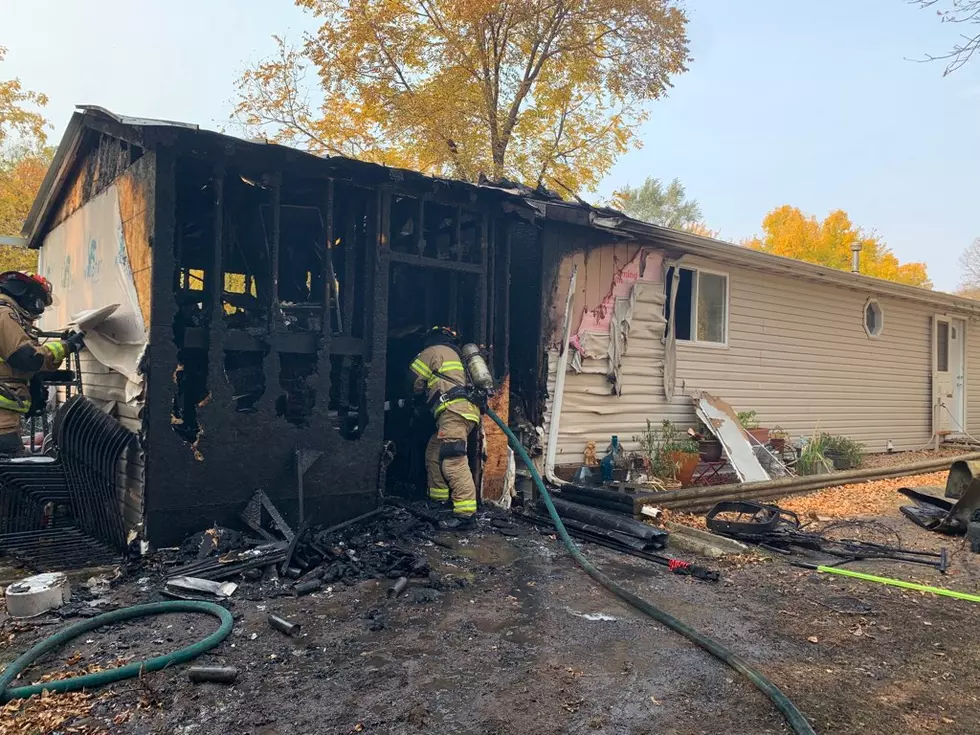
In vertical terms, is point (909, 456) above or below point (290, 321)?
below

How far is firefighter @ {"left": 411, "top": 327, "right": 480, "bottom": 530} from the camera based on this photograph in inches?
256

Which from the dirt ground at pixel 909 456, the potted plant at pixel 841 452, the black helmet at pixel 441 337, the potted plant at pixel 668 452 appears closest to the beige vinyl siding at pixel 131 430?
the black helmet at pixel 441 337

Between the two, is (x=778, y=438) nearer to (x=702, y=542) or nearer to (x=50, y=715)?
(x=702, y=542)

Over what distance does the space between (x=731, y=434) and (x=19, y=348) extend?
8.48 meters

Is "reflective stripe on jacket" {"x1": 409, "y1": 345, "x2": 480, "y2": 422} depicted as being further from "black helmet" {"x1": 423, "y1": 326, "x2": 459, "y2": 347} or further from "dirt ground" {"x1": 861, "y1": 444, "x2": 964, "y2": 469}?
"dirt ground" {"x1": 861, "y1": 444, "x2": 964, "y2": 469}

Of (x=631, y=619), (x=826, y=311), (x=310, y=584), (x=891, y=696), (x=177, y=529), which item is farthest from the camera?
(x=826, y=311)

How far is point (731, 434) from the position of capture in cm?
917

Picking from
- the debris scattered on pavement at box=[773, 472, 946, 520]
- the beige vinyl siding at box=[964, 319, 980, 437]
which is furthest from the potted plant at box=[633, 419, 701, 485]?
the beige vinyl siding at box=[964, 319, 980, 437]

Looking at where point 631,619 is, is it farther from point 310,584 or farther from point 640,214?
point 640,214

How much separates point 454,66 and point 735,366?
1101 cm

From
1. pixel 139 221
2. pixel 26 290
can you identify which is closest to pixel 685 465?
pixel 139 221

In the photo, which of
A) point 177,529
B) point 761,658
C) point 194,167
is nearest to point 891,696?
point 761,658

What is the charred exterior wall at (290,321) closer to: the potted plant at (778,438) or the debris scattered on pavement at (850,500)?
the debris scattered on pavement at (850,500)

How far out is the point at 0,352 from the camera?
18.3 feet
